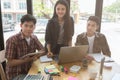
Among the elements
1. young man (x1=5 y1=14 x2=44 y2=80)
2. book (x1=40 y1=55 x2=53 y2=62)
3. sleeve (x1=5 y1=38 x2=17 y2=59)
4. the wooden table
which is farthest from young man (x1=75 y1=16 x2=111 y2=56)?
sleeve (x1=5 y1=38 x2=17 y2=59)

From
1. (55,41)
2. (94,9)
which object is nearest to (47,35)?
(55,41)

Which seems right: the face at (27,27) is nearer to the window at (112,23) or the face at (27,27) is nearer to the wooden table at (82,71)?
the wooden table at (82,71)

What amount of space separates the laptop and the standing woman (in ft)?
1.48

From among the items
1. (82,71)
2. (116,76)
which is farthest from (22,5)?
(116,76)

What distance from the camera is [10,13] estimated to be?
280 cm

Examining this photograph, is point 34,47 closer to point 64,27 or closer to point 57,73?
point 64,27

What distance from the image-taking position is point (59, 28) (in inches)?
91.7

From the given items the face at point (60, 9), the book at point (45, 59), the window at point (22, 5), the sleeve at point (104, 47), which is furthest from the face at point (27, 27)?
the sleeve at point (104, 47)

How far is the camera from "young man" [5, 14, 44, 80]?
1.86m

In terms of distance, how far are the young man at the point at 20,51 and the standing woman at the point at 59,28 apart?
0.35m

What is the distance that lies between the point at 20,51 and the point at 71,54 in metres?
0.62

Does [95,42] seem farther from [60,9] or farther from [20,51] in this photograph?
[20,51]

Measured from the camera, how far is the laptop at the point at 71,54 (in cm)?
174

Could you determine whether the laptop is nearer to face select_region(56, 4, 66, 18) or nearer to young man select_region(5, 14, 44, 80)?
young man select_region(5, 14, 44, 80)
